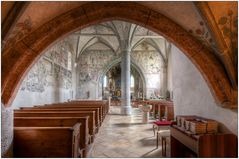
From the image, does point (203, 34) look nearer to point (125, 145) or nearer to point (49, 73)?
point (125, 145)

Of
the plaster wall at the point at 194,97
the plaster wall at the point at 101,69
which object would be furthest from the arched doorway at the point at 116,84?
the plaster wall at the point at 194,97

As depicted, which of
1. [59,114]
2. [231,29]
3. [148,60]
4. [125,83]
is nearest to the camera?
[231,29]

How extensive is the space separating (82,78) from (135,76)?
1000 centimetres

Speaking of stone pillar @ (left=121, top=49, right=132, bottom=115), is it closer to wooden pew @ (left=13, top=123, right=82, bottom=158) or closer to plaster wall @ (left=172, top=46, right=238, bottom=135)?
plaster wall @ (left=172, top=46, right=238, bottom=135)

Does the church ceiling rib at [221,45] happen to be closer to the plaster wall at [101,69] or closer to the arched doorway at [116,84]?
the plaster wall at [101,69]

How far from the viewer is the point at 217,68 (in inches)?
171

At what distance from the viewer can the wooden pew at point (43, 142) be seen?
3.73 metres

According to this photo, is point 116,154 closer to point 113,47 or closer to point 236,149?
point 236,149

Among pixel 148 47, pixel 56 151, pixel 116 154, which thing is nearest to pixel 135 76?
pixel 148 47

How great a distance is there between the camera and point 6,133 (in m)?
3.49

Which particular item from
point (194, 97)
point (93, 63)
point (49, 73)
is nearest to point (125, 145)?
point (194, 97)

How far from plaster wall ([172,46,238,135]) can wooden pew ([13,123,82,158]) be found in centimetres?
279

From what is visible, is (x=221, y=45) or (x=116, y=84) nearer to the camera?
(x=221, y=45)

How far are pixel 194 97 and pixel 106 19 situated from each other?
2.82 meters
